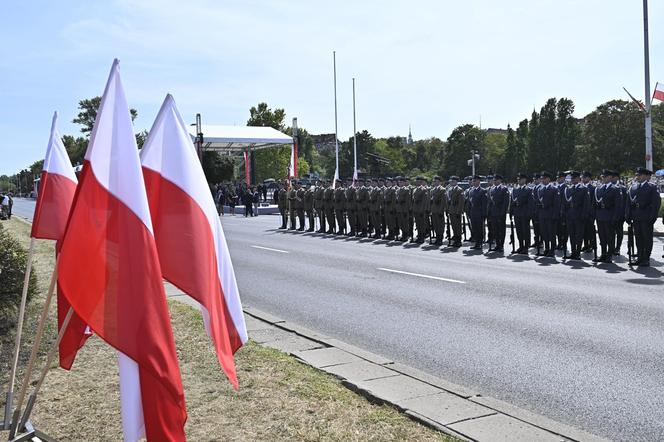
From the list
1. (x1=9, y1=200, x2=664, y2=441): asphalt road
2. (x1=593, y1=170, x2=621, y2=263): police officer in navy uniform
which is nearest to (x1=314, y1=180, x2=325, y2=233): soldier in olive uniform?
(x1=9, y1=200, x2=664, y2=441): asphalt road

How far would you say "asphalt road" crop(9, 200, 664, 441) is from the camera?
5.42 metres

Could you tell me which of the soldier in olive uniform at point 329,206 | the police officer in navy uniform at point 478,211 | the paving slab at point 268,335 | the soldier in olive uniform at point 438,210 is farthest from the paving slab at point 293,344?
the soldier in olive uniform at point 329,206

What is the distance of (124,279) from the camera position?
3062 millimetres

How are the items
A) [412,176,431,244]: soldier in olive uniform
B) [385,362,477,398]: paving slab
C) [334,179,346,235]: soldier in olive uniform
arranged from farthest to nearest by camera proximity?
[334,179,346,235]: soldier in olive uniform
[412,176,431,244]: soldier in olive uniform
[385,362,477,398]: paving slab

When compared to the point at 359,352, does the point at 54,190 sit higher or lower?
higher

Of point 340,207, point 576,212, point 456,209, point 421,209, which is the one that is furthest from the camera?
point 340,207

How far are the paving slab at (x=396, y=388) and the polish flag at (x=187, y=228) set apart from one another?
1818mm

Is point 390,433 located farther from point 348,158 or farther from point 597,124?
point 348,158

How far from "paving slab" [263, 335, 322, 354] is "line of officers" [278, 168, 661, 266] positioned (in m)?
9.24

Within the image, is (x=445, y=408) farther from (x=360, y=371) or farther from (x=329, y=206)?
(x=329, y=206)

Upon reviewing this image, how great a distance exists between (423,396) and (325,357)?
152 centimetres

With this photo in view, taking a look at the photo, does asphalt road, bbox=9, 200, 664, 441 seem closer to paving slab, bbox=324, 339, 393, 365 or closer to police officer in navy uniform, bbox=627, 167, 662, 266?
paving slab, bbox=324, 339, 393, 365

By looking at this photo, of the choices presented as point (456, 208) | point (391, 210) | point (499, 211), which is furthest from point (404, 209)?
point (499, 211)

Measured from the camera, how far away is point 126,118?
11.0 ft
